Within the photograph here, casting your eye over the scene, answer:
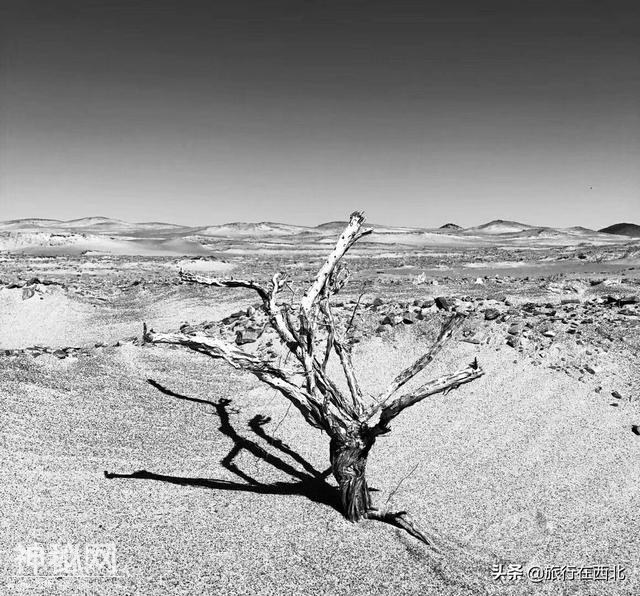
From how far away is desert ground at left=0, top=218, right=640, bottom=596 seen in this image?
4410mm

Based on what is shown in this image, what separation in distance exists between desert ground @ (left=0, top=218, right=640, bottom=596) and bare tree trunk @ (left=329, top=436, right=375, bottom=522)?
18 centimetres

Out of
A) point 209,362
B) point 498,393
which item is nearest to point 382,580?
point 498,393

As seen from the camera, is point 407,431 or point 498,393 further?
point 498,393

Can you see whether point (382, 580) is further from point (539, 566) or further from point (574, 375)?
point (574, 375)

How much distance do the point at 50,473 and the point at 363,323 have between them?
270 inches

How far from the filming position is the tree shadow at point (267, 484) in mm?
5707

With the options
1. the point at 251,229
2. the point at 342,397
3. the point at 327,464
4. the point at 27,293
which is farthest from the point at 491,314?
the point at 251,229

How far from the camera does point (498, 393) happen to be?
8398 millimetres

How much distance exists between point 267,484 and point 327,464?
100 cm

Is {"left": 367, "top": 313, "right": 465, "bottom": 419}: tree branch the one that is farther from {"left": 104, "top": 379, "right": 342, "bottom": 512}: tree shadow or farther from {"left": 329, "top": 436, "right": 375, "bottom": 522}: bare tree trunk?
{"left": 104, "top": 379, "right": 342, "bottom": 512}: tree shadow

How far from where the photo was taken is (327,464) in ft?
21.7

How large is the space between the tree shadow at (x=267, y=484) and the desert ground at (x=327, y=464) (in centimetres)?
3
